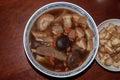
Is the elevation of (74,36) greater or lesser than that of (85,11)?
lesser

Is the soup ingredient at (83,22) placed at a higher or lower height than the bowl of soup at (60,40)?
higher

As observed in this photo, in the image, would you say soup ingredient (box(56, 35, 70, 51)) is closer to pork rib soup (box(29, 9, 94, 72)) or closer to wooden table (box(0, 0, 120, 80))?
pork rib soup (box(29, 9, 94, 72))

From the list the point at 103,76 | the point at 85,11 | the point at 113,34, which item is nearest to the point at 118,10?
the point at 113,34

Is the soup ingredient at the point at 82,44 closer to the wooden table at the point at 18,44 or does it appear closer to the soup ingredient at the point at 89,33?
the soup ingredient at the point at 89,33

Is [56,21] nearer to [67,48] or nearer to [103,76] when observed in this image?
[67,48]

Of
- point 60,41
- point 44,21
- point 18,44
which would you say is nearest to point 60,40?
point 60,41

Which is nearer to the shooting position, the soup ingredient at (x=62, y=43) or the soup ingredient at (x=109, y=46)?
the soup ingredient at (x=62, y=43)

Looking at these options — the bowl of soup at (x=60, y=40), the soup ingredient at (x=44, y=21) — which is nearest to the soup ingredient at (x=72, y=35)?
the bowl of soup at (x=60, y=40)
